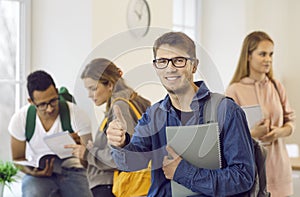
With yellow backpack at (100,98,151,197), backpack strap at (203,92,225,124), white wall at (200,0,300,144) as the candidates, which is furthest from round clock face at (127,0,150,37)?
backpack strap at (203,92,225,124)

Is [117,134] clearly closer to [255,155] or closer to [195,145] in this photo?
[195,145]

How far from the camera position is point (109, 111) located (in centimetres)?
173

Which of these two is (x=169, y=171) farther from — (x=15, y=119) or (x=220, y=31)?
(x=220, y=31)

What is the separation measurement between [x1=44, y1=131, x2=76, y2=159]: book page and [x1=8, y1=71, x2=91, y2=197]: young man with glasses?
7 centimetres

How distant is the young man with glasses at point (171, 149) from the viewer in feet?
4.94

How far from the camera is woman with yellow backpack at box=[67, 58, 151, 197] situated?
1635mm

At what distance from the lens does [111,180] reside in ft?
8.00

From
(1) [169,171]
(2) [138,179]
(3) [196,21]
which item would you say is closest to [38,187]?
(2) [138,179]

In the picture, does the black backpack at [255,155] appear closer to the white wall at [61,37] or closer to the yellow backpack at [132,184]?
the yellow backpack at [132,184]

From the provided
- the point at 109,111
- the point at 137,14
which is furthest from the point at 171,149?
the point at 137,14

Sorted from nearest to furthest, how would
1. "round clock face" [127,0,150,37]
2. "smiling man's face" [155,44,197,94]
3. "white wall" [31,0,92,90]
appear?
"smiling man's face" [155,44,197,94] → "white wall" [31,0,92,90] → "round clock face" [127,0,150,37]

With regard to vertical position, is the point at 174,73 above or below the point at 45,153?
above

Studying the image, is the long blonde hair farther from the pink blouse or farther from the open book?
the open book

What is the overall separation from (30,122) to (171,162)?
168 cm
